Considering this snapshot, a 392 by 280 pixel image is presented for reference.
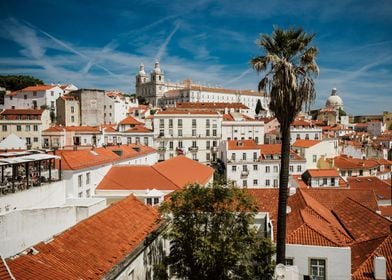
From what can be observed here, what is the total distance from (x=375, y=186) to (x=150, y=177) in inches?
1062

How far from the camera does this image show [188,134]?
2266 inches

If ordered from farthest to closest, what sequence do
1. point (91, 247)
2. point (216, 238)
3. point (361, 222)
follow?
1. point (361, 222)
2. point (216, 238)
3. point (91, 247)

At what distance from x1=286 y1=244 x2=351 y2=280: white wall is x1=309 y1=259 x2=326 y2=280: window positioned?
0.54 feet

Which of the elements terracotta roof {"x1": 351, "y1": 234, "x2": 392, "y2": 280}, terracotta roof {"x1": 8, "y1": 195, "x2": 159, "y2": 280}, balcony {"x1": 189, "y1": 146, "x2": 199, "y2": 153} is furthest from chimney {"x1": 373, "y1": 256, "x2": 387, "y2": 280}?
balcony {"x1": 189, "y1": 146, "x2": 199, "y2": 153}

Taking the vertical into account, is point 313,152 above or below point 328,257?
above

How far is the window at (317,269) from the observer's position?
39.6 ft

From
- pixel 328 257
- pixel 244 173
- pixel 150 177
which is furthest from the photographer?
pixel 244 173

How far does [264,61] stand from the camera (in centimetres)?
1069

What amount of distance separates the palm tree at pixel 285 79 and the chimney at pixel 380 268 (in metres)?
3.29

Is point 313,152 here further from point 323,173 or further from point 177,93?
point 177,93

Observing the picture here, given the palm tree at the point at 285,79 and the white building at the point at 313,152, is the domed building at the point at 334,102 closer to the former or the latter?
the white building at the point at 313,152

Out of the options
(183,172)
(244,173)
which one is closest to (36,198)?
(183,172)

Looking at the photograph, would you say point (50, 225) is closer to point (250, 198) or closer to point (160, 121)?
point (250, 198)

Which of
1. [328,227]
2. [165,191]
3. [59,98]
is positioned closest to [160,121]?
[59,98]
